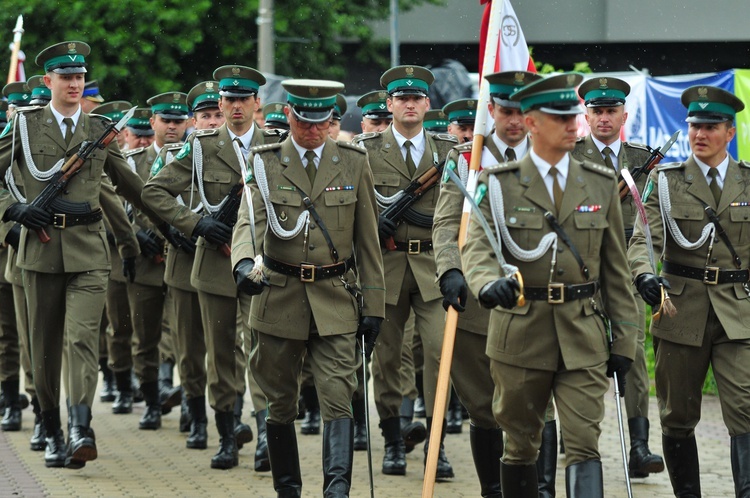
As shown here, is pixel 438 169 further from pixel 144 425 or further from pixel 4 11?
pixel 4 11

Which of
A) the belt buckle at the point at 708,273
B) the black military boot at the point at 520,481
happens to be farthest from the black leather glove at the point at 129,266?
the black military boot at the point at 520,481

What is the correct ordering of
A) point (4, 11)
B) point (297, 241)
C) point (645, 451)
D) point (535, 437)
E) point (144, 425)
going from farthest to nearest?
point (4, 11) < point (144, 425) < point (645, 451) < point (297, 241) < point (535, 437)

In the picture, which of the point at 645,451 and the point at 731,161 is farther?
the point at 645,451

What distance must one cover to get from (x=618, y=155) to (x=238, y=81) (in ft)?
7.97

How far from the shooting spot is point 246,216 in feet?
25.1

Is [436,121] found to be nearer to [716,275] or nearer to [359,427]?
[359,427]

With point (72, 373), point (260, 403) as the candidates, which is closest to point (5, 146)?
point (72, 373)

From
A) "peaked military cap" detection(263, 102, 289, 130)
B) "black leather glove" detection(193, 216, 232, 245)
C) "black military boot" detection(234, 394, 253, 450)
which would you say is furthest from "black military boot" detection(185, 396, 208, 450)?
"peaked military cap" detection(263, 102, 289, 130)

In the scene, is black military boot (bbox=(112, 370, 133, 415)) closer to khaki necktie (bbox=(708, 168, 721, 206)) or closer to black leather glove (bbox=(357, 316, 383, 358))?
black leather glove (bbox=(357, 316, 383, 358))

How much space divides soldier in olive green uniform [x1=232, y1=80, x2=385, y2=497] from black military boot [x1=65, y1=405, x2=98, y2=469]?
1820 mm

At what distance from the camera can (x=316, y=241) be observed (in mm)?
7574

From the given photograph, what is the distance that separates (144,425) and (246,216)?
424 cm

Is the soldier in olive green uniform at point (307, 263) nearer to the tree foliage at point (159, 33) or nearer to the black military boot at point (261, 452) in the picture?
the black military boot at point (261, 452)

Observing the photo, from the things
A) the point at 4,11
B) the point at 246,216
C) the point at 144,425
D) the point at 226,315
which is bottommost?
the point at 144,425
